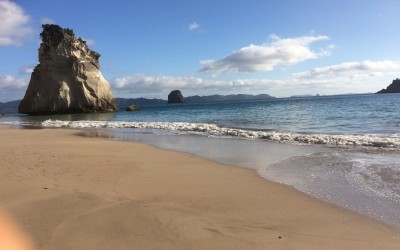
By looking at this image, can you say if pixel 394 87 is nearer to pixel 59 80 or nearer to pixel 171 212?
pixel 59 80

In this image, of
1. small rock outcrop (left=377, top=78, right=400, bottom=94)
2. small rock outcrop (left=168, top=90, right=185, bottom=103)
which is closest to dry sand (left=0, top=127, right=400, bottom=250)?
small rock outcrop (left=168, top=90, right=185, bottom=103)

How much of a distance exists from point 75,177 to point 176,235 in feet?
13.4

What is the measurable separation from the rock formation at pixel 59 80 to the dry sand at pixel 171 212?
1838 inches

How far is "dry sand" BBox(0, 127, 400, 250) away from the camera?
165 inches

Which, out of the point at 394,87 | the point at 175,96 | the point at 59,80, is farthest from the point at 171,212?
the point at 394,87

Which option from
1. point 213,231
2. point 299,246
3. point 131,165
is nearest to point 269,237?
point 299,246

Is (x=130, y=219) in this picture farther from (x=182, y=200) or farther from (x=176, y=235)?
(x=182, y=200)

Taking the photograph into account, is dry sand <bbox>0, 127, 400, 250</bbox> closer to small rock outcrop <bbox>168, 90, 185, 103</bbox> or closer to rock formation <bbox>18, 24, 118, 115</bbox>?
rock formation <bbox>18, 24, 118, 115</bbox>

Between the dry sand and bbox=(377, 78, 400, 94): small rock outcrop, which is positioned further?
bbox=(377, 78, 400, 94): small rock outcrop

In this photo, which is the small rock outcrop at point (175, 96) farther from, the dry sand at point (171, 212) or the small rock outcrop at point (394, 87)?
the dry sand at point (171, 212)

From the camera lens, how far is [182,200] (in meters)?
5.91

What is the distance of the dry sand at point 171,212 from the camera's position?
13.8 ft

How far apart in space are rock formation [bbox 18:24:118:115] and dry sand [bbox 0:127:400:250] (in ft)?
153

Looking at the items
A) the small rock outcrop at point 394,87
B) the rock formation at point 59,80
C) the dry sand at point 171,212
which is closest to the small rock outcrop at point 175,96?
the small rock outcrop at point 394,87
